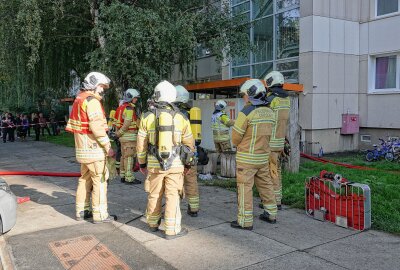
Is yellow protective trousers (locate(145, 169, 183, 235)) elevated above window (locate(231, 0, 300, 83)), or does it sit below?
below

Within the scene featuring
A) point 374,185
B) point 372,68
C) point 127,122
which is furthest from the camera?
Answer: point 372,68

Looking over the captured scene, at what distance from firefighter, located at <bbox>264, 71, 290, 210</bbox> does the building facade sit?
6.48 meters

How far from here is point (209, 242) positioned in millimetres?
4562

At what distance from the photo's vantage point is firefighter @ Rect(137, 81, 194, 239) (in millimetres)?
4660

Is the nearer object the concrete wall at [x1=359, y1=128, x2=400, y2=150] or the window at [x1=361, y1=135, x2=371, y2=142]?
the concrete wall at [x1=359, y1=128, x2=400, y2=150]

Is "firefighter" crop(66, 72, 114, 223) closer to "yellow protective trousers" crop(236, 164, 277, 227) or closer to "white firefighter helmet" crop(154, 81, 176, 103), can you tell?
"white firefighter helmet" crop(154, 81, 176, 103)

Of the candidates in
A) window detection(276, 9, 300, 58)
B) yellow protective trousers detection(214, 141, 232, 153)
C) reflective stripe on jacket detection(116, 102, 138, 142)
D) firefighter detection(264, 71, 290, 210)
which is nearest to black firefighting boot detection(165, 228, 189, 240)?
firefighter detection(264, 71, 290, 210)

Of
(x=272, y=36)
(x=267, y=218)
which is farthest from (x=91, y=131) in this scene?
(x=272, y=36)

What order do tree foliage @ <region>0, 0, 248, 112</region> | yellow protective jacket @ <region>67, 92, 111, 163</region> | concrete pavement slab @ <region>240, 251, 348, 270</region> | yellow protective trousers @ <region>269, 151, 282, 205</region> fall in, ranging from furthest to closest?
tree foliage @ <region>0, 0, 248, 112</region>
yellow protective trousers @ <region>269, 151, 282, 205</region>
yellow protective jacket @ <region>67, 92, 111, 163</region>
concrete pavement slab @ <region>240, 251, 348, 270</region>

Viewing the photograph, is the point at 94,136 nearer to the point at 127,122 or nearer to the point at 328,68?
the point at 127,122

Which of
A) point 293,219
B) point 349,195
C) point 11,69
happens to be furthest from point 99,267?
point 11,69

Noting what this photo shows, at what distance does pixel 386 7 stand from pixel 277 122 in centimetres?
907

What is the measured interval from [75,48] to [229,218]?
35.6 ft

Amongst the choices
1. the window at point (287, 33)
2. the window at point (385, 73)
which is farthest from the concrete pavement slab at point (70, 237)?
the window at point (385, 73)
